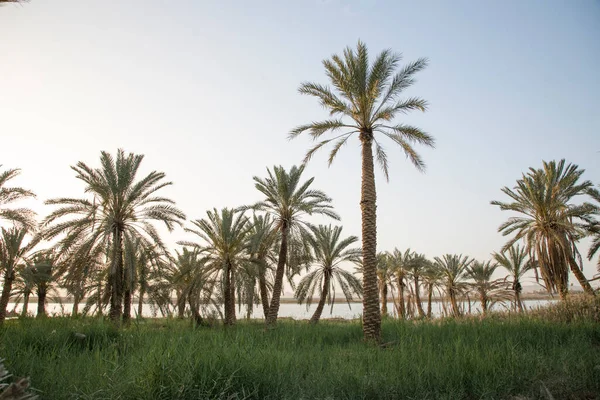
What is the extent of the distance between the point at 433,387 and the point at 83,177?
17.6 m

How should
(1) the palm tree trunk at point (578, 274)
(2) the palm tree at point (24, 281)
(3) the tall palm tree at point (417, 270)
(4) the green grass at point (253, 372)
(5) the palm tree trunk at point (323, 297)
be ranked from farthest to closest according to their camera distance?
(3) the tall palm tree at point (417, 270), (5) the palm tree trunk at point (323, 297), (1) the palm tree trunk at point (578, 274), (2) the palm tree at point (24, 281), (4) the green grass at point (253, 372)

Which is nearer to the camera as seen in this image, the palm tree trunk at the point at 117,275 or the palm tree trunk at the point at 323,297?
the palm tree trunk at the point at 117,275

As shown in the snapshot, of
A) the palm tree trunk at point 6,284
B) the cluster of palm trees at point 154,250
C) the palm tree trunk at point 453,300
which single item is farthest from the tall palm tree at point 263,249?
the palm tree trunk at point 453,300

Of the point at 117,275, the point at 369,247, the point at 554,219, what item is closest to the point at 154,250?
the point at 117,275

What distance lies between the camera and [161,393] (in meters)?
4.70

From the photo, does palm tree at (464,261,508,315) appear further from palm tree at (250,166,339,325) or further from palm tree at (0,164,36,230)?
palm tree at (0,164,36,230)

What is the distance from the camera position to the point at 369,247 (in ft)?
47.8

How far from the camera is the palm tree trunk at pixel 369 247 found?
13781 millimetres

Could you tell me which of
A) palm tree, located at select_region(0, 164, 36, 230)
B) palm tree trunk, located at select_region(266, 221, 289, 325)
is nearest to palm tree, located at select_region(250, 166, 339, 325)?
palm tree trunk, located at select_region(266, 221, 289, 325)

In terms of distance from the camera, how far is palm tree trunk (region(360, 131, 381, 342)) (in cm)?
1378

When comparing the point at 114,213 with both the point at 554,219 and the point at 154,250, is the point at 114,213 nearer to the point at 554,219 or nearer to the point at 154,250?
the point at 154,250

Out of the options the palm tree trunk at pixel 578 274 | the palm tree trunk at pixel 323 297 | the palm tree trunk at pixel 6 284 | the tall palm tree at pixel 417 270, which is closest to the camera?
the palm tree trunk at pixel 578 274

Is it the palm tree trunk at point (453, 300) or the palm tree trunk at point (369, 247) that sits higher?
the palm tree trunk at point (369, 247)

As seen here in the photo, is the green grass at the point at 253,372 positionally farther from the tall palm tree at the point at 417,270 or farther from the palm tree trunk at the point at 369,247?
the tall palm tree at the point at 417,270
